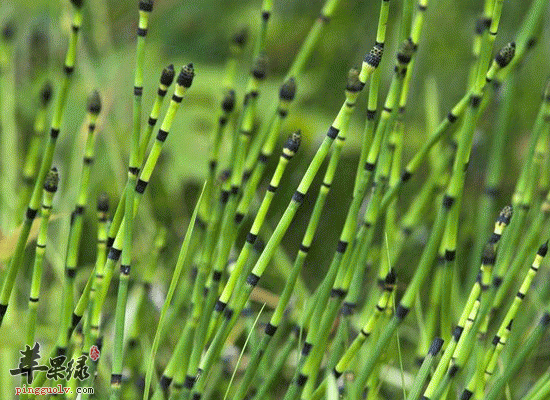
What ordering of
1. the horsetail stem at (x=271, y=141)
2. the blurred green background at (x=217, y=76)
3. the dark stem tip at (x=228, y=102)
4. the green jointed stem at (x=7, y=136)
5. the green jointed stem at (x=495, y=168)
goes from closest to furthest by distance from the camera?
the horsetail stem at (x=271, y=141) < the dark stem tip at (x=228, y=102) < the green jointed stem at (x=495, y=168) < the green jointed stem at (x=7, y=136) < the blurred green background at (x=217, y=76)

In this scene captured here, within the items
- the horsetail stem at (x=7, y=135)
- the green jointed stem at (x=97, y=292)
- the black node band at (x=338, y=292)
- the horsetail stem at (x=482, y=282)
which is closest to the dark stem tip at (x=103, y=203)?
the green jointed stem at (x=97, y=292)

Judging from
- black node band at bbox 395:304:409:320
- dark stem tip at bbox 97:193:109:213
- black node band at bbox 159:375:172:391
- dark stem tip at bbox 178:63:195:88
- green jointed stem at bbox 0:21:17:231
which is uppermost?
green jointed stem at bbox 0:21:17:231

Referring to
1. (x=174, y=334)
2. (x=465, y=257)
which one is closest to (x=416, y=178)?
(x=465, y=257)

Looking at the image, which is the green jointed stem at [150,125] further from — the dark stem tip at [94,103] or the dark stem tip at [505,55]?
the dark stem tip at [505,55]

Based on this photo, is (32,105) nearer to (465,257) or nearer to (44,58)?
(44,58)

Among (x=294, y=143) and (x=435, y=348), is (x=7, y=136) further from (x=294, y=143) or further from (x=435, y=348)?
(x=435, y=348)

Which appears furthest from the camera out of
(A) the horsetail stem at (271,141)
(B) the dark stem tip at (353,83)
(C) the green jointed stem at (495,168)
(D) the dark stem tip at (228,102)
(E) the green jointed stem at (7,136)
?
(E) the green jointed stem at (7,136)

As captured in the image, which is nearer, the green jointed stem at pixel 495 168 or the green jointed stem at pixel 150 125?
the green jointed stem at pixel 150 125

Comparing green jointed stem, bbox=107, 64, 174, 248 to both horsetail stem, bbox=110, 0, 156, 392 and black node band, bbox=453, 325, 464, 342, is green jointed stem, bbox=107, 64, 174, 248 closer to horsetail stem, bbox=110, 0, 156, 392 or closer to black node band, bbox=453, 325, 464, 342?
horsetail stem, bbox=110, 0, 156, 392

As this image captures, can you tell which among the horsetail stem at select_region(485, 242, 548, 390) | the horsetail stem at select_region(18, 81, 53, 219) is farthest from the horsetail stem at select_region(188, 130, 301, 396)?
the horsetail stem at select_region(18, 81, 53, 219)

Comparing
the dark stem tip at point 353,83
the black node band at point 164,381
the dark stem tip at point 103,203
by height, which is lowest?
the black node band at point 164,381
